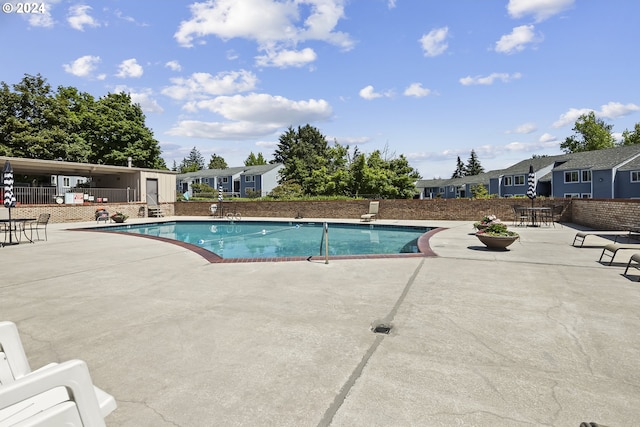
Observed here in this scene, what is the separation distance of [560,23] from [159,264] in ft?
49.6

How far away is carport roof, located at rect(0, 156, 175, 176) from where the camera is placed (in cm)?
2055

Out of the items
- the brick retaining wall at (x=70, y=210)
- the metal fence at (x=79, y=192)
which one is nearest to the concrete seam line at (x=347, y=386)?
the brick retaining wall at (x=70, y=210)

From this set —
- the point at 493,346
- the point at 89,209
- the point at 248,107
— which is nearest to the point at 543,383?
the point at 493,346

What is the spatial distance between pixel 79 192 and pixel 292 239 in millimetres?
20793

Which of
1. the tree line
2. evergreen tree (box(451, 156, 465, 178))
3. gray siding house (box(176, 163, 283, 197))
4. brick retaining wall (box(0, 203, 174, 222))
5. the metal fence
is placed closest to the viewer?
brick retaining wall (box(0, 203, 174, 222))

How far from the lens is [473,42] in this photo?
12359 millimetres

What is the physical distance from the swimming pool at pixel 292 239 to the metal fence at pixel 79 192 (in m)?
6.99

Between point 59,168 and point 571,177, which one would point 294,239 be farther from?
point 571,177

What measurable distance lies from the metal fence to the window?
4384 centimetres

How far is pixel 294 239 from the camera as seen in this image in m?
15.2

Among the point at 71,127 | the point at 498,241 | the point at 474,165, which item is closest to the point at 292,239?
the point at 498,241

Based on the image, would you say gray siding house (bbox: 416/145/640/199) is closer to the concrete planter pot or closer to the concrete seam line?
the concrete planter pot

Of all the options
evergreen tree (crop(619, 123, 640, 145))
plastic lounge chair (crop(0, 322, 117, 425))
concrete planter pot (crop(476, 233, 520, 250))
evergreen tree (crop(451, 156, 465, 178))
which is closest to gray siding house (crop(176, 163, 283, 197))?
concrete planter pot (crop(476, 233, 520, 250))

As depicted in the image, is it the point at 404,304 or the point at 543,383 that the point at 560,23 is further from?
the point at 543,383
